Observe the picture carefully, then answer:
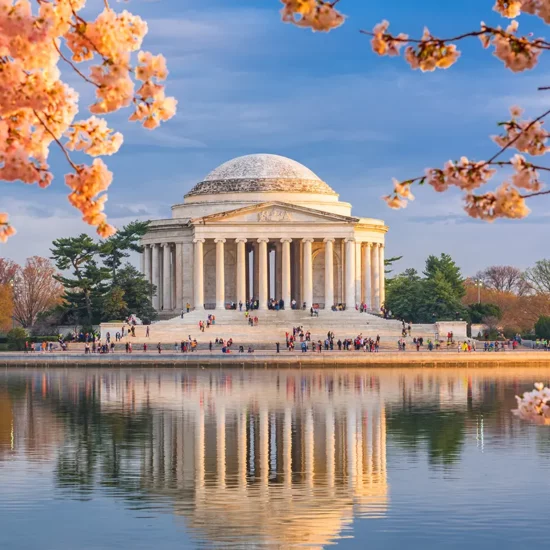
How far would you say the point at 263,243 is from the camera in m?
117

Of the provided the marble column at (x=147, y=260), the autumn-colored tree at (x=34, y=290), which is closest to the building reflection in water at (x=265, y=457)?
the marble column at (x=147, y=260)

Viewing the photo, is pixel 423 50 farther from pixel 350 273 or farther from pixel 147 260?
pixel 147 260

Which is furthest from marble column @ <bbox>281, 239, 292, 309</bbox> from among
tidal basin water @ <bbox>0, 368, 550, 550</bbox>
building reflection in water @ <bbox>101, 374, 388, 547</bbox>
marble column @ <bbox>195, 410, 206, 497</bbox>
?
marble column @ <bbox>195, 410, 206, 497</bbox>

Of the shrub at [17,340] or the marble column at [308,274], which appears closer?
the shrub at [17,340]

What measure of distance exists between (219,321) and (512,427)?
209 feet

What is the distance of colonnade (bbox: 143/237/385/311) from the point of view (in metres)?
117

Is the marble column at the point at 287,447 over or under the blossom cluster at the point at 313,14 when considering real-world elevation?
under

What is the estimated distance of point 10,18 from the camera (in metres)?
11.1

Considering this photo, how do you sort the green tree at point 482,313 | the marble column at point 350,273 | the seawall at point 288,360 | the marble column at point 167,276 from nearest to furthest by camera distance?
the seawall at point 288,360
the marble column at point 350,273
the green tree at point 482,313
the marble column at point 167,276

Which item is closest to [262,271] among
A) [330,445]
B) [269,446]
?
[330,445]

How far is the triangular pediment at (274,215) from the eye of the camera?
116m

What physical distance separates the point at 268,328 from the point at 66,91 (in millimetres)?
92996

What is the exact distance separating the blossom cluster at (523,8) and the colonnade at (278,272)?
10256cm

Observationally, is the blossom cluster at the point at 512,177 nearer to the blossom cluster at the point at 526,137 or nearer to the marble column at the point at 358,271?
the blossom cluster at the point at 526,137
